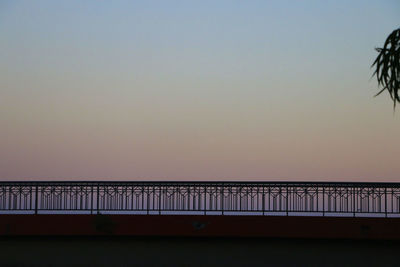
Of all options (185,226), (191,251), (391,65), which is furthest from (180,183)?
(391,65)

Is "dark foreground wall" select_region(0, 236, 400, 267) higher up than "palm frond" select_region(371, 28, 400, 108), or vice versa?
"palm frond" select_region(371, 28, 400, 108)

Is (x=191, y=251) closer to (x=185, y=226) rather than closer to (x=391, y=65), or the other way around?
(x=185, y=226)

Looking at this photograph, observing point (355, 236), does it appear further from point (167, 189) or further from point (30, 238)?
point (30, 238)

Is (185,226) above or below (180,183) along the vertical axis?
below

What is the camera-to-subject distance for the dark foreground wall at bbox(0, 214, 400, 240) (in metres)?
16.4

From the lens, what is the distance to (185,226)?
1673 cm

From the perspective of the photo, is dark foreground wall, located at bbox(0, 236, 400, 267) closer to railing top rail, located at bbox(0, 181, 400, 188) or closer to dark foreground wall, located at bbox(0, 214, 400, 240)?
dark foreground wall, located at bbox(0, 214, 400, 240)

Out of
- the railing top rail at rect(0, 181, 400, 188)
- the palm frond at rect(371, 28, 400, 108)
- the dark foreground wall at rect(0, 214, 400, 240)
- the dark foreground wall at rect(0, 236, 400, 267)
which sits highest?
the palm frond at rect(371, 28, 400, 108)

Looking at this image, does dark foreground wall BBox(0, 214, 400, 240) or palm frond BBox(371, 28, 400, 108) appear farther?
dark foreground wall BBox(0, 214, 400, 240)

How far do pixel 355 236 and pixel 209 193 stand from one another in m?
3.66

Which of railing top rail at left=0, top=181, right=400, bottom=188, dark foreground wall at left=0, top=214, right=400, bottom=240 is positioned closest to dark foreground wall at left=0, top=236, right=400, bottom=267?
dark foreground wall at left=0, top=214, right=400, bottom=240

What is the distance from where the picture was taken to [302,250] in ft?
53.9

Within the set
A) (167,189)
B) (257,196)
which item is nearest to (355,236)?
(257,196)

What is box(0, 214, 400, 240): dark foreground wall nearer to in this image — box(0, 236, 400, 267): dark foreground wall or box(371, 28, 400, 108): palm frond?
box(0, 236, 400, 267): dark foreground wall
